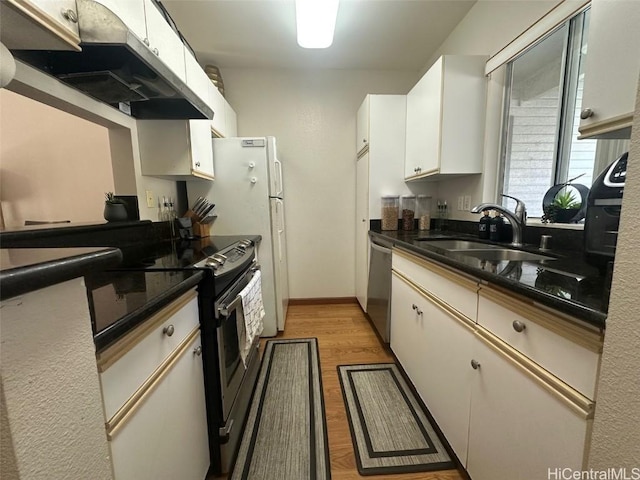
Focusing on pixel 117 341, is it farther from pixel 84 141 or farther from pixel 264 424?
pixel 84 141

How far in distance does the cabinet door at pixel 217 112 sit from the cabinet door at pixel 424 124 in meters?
1.68

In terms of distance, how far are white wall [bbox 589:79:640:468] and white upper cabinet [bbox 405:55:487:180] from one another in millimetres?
1552

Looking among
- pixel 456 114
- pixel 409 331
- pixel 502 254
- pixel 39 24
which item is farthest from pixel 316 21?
pixel 409 331

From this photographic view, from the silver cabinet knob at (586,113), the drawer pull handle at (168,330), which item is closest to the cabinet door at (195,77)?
the drawer pull handle at (168,330)

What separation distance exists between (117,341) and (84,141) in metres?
1.61

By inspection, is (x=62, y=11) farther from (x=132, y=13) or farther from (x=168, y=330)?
(x=168, y=330)

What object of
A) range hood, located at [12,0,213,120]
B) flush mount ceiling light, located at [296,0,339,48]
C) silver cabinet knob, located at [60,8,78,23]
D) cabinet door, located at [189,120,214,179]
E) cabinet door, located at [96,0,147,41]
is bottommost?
cabinet door, located at [189,120,214,179]

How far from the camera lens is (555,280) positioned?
0.83m

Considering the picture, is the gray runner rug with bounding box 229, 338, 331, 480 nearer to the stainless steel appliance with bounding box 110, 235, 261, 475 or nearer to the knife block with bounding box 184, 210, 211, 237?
the stainless steel appliance with bounding box 110, 235, 261, 475

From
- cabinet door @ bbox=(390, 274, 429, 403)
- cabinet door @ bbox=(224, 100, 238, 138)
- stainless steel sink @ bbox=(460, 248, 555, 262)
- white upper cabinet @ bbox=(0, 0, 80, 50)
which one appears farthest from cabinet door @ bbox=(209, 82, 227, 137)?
stainless steel sink @ bbox=(460, 248, 555, 262)

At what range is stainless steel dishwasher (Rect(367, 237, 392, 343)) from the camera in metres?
2.11

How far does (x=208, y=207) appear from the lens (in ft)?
7.24

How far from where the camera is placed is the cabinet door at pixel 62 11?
747 mm

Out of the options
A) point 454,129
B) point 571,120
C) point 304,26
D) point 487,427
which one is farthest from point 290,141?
point 487,427
